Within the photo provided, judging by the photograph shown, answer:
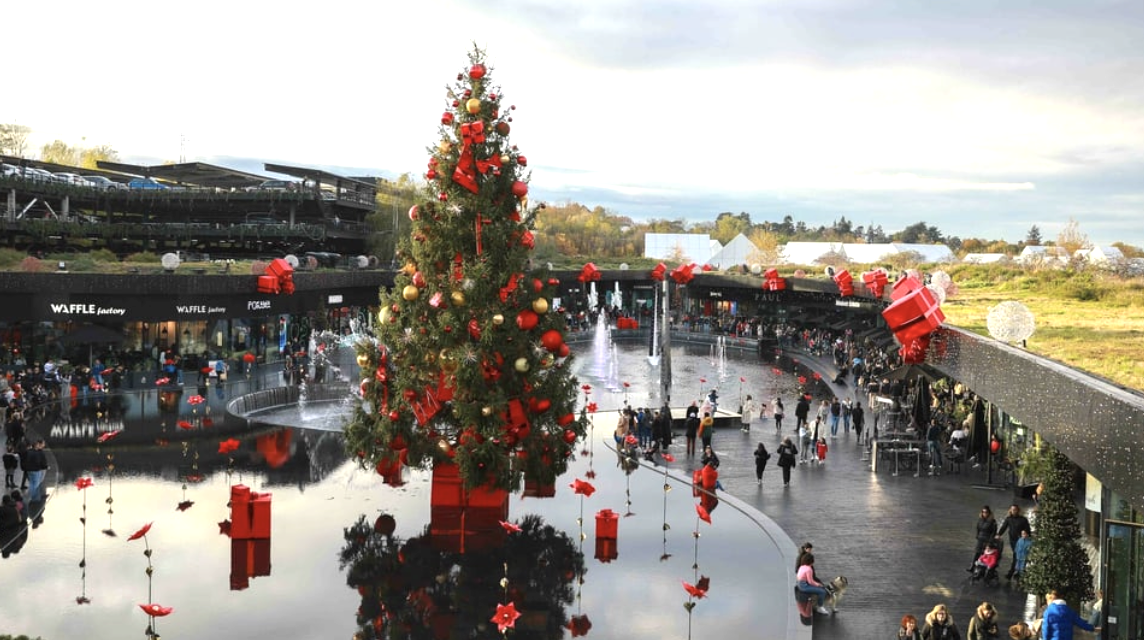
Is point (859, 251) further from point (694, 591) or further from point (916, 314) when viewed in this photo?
point (694, 591)

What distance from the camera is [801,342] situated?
62406 mm

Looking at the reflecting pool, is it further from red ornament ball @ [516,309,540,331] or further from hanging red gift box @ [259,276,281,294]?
hanging red gift box @ [259,276,281,294]

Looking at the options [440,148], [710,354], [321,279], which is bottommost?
[710,354]

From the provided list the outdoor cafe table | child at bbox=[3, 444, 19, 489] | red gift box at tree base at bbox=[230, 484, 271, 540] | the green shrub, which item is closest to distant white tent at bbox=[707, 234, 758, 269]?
the green shrub

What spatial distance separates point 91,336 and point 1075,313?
31.1 metres

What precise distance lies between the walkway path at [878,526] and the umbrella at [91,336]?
68.5ft

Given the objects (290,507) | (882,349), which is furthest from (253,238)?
(290,507)

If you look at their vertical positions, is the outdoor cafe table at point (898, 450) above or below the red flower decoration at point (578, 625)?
above

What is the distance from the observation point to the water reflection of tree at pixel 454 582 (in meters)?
13.2

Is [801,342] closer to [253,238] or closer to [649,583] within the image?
[253,238]

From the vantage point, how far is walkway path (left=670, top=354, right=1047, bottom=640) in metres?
14.4

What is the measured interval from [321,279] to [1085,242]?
53.8 meters

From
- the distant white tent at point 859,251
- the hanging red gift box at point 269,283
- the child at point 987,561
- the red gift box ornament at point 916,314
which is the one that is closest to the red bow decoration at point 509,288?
the child at point 987,561

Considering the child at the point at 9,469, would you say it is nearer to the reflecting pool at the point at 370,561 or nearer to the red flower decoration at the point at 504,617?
the reflecting pool at the point at 370,561
